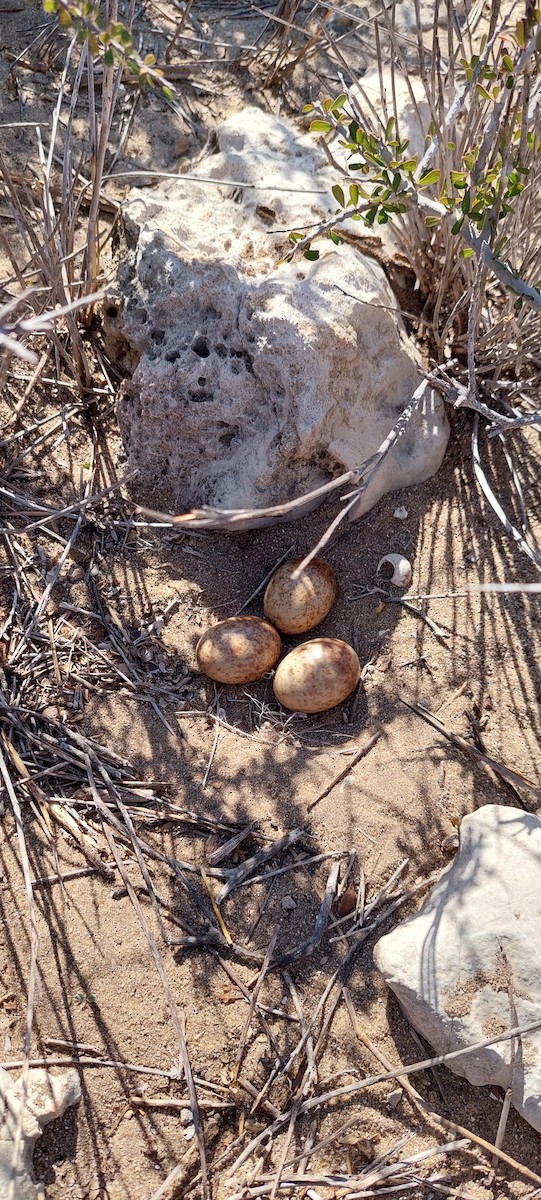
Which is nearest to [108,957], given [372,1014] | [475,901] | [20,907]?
[20,907]

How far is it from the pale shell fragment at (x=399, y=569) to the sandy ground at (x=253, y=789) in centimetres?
4

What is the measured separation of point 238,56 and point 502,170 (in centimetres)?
219

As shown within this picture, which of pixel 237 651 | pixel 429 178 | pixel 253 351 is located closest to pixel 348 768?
A: pixel 237 651

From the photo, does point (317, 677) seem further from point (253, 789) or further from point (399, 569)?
point (399, 569)

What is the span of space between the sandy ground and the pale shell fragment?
0.04 metres

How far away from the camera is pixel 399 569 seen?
2.79m

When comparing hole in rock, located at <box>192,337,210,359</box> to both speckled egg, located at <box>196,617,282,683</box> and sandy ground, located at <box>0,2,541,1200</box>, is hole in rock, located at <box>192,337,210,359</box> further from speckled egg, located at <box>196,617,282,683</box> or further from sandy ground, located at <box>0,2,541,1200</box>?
speckled egg, located at <box>196,617,282,683</box>

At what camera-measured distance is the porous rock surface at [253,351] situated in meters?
2.71

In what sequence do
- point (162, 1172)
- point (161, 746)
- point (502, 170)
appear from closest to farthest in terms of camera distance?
point (162, 1172) → point (502, 170) → point (161, 746)

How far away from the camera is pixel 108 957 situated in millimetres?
2273

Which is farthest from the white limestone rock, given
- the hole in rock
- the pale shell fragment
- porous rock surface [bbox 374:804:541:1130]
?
the hole in rock

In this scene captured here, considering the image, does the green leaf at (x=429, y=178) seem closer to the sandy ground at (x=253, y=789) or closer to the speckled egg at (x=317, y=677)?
the sandy ground at (x=253, y=789)

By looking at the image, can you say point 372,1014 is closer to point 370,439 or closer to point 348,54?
point 370,439

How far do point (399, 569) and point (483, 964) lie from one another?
1.20 meters
